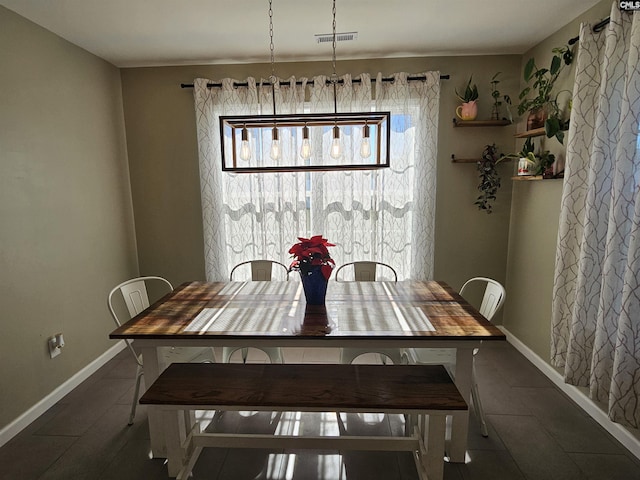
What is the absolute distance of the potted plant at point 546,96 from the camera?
235 centimetres

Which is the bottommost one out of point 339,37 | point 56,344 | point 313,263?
point 56,344

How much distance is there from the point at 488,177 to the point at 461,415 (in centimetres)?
205

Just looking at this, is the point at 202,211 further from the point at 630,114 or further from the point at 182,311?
the point at 630,114

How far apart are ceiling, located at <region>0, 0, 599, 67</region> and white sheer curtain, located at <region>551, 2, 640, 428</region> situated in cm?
61

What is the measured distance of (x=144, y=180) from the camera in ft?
10.7

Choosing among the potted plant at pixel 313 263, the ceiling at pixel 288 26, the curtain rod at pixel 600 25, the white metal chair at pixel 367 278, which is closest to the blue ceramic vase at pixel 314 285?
the potted plant at pixel 313 263

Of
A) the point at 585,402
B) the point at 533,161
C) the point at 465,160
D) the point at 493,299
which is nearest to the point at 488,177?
the point at 465,160

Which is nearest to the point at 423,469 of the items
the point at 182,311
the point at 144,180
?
the point at 182,311

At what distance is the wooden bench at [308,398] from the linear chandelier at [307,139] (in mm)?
1080

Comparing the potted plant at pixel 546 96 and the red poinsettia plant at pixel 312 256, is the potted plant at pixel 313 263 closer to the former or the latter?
the red poinsettia plant at pixel 312 256

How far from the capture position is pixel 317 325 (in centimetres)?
174

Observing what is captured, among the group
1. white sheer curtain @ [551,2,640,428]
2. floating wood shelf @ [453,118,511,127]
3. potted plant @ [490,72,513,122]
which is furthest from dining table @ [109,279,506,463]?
potted plant @ [490,72,513,122]

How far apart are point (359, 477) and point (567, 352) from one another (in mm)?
1513

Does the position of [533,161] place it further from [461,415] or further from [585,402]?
[461,415]
